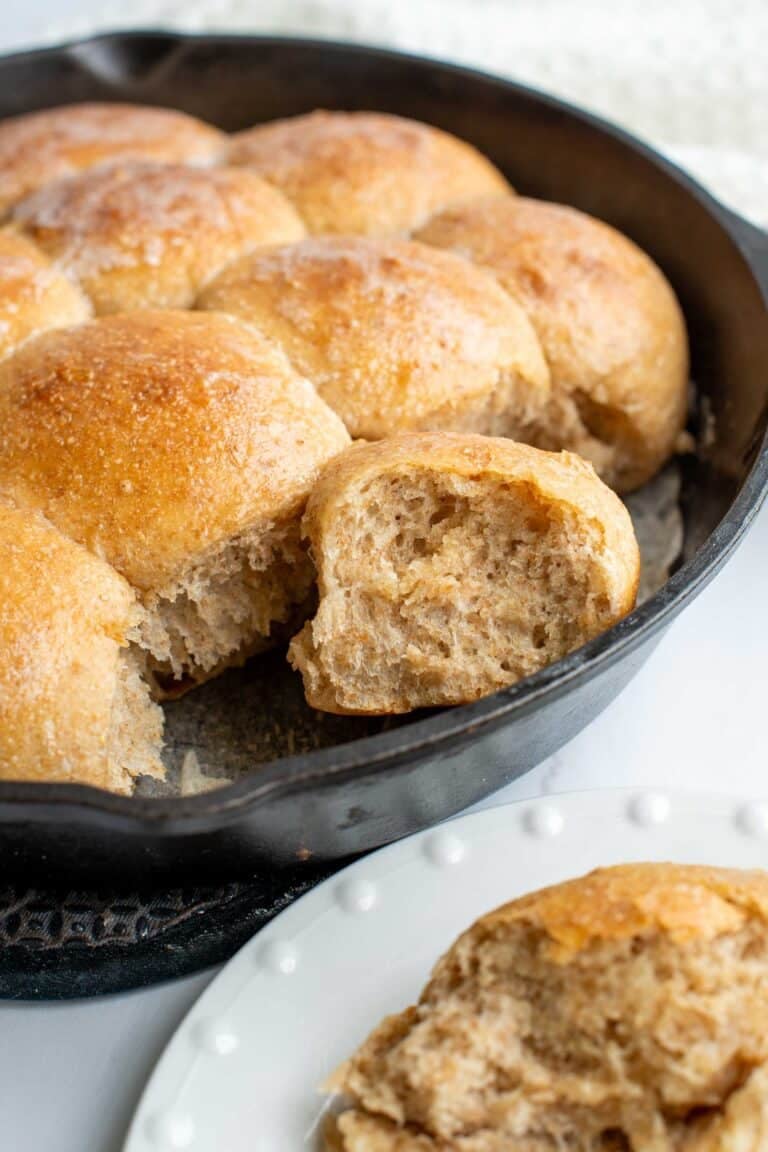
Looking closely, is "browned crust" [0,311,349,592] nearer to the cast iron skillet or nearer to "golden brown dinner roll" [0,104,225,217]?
the cast iron skillet

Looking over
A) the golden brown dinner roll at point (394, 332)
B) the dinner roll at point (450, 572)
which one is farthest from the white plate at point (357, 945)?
the golden brown dinner roll at point (394, 332)

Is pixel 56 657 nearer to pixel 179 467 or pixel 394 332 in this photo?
pixel 179 467

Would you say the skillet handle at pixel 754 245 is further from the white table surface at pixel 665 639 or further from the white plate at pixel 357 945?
the white plate at pixel 357 945

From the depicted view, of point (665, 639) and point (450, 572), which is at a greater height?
point (450, 572)

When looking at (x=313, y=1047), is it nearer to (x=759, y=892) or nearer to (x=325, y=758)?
(x=325, y=758)

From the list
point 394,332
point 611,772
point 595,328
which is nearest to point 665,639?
point 611,772
